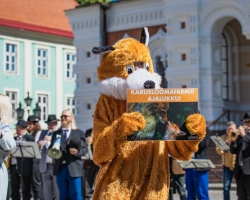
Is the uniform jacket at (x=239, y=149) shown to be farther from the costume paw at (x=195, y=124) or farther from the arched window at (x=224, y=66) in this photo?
the arched window at (x=224, y=66)

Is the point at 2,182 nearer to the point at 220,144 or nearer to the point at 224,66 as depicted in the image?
the point at 220,144

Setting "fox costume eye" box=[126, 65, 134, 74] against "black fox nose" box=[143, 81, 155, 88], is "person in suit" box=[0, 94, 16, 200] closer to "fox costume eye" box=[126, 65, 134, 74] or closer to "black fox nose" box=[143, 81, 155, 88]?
"fox costume eye" box=[126, 65, 134, 74]

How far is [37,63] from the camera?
36.5 m

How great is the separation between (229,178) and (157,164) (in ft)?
24.7

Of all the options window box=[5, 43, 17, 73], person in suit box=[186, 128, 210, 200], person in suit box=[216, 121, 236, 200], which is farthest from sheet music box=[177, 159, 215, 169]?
window box=[5, 43, 17, 73]

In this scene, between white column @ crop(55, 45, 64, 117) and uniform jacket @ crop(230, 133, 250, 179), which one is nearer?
uniform jacket @ crop(230, 133, 250, 179)

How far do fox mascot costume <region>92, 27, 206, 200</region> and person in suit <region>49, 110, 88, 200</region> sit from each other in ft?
15.6

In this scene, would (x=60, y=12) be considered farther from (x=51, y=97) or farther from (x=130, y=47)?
(x=130, y=47)

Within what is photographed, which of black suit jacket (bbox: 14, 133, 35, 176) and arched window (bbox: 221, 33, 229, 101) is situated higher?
arched window (bbox: 221, 33, 229, 101)

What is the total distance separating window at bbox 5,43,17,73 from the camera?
34.8 meters

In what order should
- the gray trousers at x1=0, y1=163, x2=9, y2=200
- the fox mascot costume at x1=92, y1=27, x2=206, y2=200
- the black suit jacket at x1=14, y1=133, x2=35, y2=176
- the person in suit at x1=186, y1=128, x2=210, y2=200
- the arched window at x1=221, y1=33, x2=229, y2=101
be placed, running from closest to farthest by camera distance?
1. the fox mascot costume at x1=92, y1=27, x2=206, y2=200
2. the gray trousers at x1=0, y1=163, x2=9, y2=200
3. the person in suit at x1=186, y1=128, x2=210, y2=200
4. the black suit jacket at x1=14, y1=133, x2=35, y2=176
5. the arched window at x1=221, y1=33, x2=229, y2=101

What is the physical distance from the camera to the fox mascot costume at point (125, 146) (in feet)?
20.8

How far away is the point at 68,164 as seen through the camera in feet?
37.6

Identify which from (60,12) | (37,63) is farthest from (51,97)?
(60,12)
